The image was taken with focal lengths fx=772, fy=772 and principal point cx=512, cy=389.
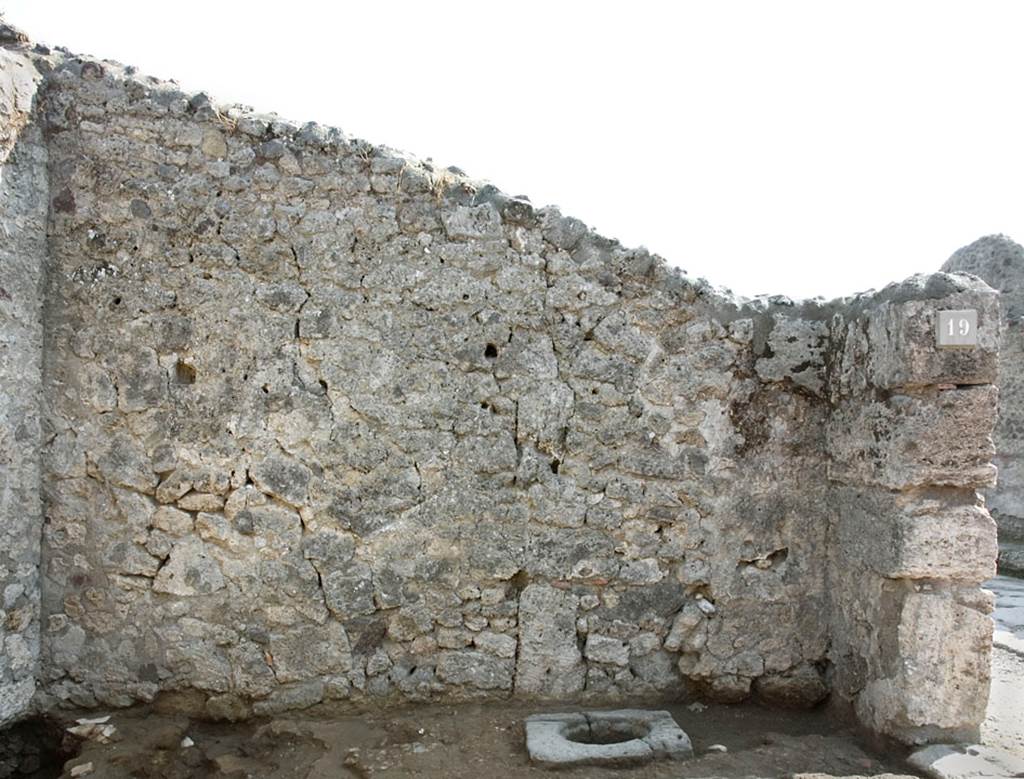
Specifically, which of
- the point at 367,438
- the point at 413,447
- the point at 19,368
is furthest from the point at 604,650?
the point at 19,368

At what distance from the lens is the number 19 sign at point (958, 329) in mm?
3123

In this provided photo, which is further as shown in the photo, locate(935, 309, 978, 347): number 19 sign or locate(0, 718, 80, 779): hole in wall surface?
locate(0, 718, 80, 779): hole in wall surface

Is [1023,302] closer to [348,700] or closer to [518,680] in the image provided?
[518,680]

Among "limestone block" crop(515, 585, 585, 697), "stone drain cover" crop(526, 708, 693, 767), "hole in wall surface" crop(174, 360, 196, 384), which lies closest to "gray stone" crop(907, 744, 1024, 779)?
"stone drain cover" crop(526, 708, 693, 767)

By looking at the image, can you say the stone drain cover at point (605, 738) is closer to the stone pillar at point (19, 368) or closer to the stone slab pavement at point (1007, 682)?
the stone slab pavement at point (1007, 682)

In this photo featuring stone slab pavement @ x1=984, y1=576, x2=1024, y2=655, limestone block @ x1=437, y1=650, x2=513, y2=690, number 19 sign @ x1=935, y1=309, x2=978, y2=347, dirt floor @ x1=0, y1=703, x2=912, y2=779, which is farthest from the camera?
stone slab pavement @ x1=984, y1=576, x2=1024, y2=655

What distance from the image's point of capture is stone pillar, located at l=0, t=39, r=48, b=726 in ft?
10.2

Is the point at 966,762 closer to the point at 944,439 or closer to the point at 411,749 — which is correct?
the point at 944,439

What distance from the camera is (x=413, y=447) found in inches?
135

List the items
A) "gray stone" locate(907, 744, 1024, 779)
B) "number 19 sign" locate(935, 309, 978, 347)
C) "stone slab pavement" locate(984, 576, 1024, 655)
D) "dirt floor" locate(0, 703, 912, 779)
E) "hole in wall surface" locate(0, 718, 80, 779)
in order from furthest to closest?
"stone slab pavement" locate(984, 576, 1024, 655), "hole in wall surface" locate(0, 718, 80, 779), "number 19 sign" locate(935, 309, 978, 347), "dirt floor" locate(0, 703, 912, 779), "gray stone" locate(907, 744, 1024, 779)

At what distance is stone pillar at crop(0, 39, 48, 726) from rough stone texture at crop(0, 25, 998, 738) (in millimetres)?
29

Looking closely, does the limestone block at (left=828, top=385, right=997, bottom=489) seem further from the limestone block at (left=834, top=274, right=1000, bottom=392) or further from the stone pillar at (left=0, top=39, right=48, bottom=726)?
the stone pillar at (left=0, top=39, right=48, bottom=726)

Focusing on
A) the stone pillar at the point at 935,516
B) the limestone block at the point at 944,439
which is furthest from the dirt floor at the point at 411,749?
the limestone block at the point at 944,439

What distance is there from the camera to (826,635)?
3.70m
